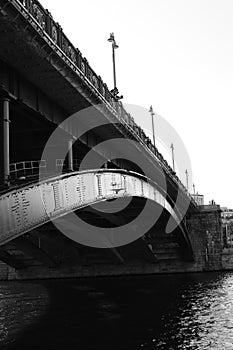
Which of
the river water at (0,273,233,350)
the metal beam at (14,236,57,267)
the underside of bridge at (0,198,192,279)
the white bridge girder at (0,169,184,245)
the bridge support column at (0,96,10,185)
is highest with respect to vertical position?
the bridge support column at (0,96,10,185)

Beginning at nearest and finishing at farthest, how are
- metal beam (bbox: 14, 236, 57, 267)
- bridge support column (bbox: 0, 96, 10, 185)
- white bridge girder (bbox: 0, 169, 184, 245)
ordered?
1. white bridge girder (bbox: 0, 169, 184, 245)
2. bridge support column (bbox: 0, 96, 10, 185)
3. metal beam (bbox: 14, 236, 57, 267)

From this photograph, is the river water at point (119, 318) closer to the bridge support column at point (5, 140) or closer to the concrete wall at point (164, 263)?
the bridge support column at point (5, 140)

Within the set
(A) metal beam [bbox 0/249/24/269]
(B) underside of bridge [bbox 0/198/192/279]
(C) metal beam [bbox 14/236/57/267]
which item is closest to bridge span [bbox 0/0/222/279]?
(C) metal beam [bbox 14/236/57/267]

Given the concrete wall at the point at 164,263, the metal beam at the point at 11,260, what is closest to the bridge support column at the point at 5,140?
the metal beam at the point at 11,260

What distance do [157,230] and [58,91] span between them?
38.8m

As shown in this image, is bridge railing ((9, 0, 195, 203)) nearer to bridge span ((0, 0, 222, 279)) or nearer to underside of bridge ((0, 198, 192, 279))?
bridge span ((0, 0, 222, 279))

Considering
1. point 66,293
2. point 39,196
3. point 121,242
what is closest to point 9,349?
point 39,196

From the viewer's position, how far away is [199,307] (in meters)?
30.7

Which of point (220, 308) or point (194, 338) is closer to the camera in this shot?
point (194, 338)

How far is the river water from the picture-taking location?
20672mm

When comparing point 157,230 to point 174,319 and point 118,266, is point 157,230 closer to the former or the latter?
point 118,266

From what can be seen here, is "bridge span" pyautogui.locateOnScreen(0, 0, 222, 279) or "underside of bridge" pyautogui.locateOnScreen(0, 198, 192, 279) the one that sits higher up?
"bridge span" pyautogui.locateOnScreen(0, 0, 222, 279)

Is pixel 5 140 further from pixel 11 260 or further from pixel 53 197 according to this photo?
pixel 11 260

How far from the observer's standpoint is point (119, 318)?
26969mm
